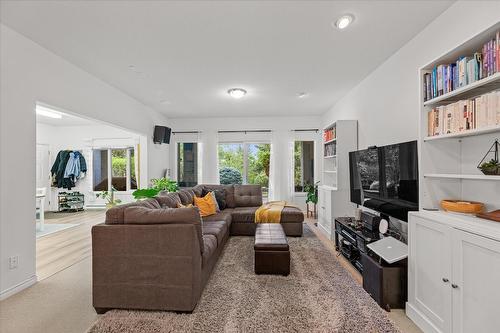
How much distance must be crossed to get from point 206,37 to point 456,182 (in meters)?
2.72

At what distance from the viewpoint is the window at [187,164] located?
7016 mm

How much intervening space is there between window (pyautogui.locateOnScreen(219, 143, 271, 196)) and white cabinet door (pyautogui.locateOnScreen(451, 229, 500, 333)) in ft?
18.0

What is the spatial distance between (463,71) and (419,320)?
190 centimetres

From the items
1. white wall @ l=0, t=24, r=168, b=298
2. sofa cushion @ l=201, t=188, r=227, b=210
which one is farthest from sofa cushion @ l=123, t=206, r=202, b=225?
sofa cushion @ l=201, t=188, r=227, b=210

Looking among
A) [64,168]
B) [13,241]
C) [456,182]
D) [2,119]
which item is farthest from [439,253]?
[64,168]

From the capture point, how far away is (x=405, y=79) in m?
2.88

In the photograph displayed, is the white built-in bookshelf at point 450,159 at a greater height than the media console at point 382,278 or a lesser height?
greater

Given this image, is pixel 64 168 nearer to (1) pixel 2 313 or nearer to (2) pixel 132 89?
(2) pixel 132 89

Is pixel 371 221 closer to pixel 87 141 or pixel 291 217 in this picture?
pixel 291 217

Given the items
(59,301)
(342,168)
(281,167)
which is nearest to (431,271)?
(342,168)

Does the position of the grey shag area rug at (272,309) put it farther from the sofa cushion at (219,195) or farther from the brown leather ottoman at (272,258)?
the sofa cushion at (219,195)

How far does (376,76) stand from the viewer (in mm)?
3578

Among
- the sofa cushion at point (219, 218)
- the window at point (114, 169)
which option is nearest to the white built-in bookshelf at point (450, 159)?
the sofa cushion at point (219, 218)

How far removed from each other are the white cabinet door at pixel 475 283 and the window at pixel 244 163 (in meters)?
5.47
